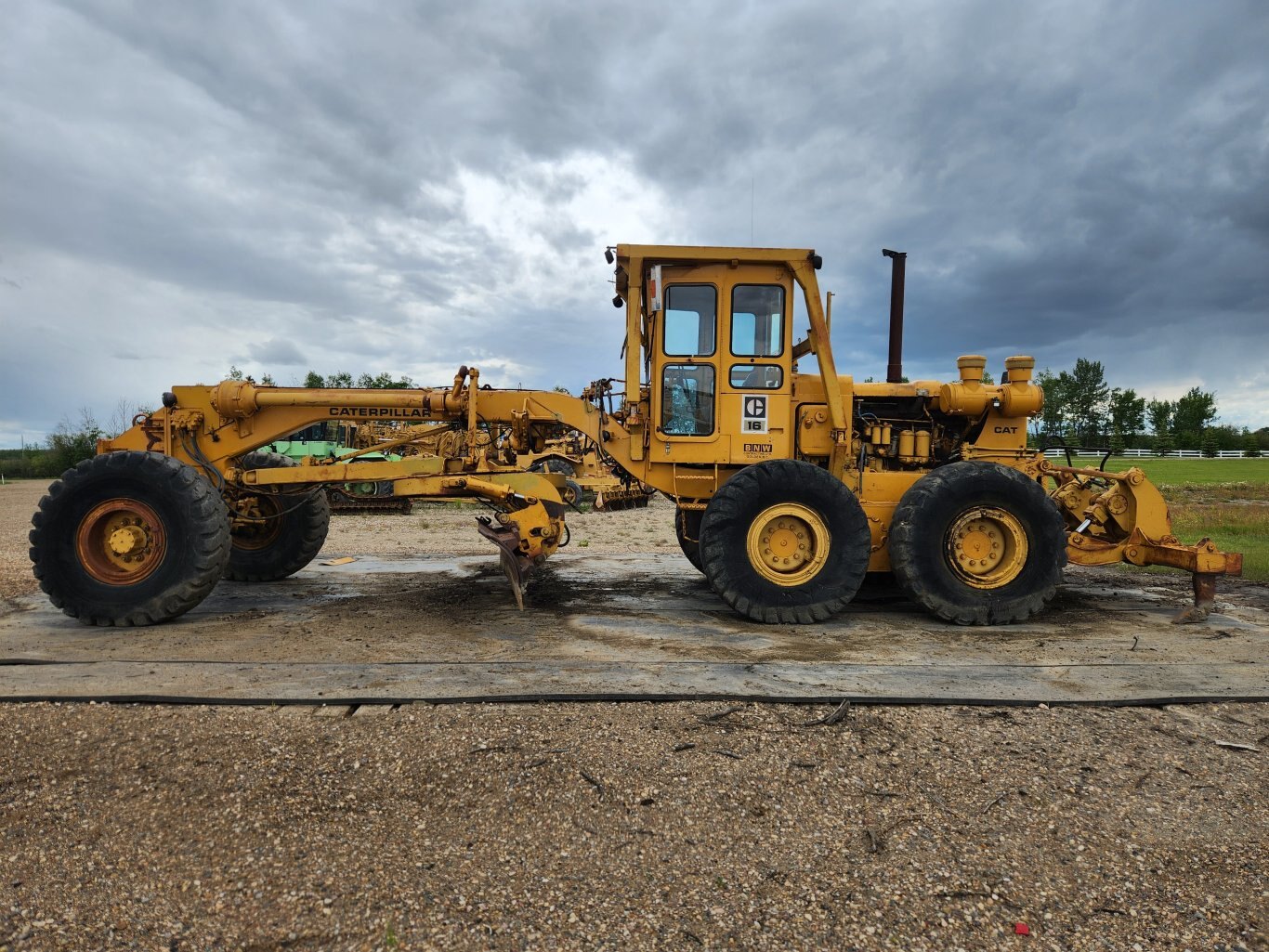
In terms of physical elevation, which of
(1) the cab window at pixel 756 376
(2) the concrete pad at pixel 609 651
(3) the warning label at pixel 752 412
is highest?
(1) the cab window at pixel 756 376

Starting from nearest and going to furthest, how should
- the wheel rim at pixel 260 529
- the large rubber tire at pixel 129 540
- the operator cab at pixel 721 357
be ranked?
the large rubber tire at pixel 129 540, the operator cab at pixel 721 357, the wheel rim at pixel 260 529

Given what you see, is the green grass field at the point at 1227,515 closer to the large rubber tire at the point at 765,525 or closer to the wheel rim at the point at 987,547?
the wheel rim at the point at 987,547

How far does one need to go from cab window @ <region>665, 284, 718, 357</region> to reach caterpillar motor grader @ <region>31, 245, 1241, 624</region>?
2cm

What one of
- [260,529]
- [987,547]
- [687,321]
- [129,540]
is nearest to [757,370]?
[687,321]

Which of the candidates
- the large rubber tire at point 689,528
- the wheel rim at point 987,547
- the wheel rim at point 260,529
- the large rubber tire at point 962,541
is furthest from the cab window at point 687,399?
the wheel rim at point 260,529

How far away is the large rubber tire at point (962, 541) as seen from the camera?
573cm

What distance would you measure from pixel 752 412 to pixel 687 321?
0.98m

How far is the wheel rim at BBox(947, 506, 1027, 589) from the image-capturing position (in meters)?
5.83

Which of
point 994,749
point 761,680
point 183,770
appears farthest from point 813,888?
point 183,770

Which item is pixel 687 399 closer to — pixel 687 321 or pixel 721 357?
pixel 721 357

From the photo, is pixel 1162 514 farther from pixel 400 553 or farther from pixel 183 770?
pixel 400 553

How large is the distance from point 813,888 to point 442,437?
17.7ft

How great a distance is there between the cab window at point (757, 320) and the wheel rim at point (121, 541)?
501 cm

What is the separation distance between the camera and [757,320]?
6168 mm
